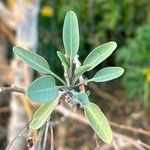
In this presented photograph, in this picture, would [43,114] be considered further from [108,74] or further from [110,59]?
[110,59]

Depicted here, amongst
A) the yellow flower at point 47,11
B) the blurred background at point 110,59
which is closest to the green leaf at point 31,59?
the blurred background at point 110,59

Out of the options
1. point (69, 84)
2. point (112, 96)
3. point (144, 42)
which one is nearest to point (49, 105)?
point (69, 84)

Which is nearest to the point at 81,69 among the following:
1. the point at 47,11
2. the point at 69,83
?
the point at 69,83

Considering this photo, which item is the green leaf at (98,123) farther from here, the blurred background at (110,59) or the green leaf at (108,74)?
the blurred background at (110,59)

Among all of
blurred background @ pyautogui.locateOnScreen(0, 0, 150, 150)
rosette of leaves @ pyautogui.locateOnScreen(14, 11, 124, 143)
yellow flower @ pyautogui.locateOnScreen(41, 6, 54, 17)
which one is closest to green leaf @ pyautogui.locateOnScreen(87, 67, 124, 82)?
rosette of leaves @ pyautogui.locateOnScreen(14, 11, 124, 143)

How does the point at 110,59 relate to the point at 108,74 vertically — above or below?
below

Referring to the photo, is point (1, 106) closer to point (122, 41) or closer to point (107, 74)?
point (122, 41)

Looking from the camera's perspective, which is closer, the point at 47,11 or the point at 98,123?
the point at 98,123
